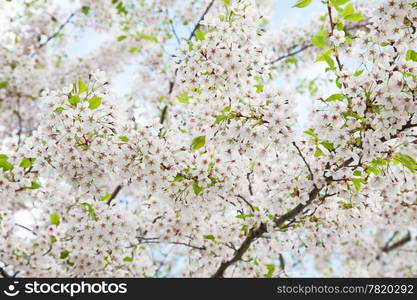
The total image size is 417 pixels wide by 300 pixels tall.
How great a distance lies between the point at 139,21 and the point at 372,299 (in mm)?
8417

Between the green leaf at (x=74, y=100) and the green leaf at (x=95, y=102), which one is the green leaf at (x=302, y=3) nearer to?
the green leaf at (x=95, y=102)

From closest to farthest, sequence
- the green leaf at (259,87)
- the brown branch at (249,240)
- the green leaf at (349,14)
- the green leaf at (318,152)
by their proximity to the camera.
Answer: the green leaf at (349,14) < the green leaf at (318,152) < the green leaf at (259,87) < the brown branch at (249,240)

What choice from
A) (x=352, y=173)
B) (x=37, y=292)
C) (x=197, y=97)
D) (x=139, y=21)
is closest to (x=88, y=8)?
(x=139, y=21)

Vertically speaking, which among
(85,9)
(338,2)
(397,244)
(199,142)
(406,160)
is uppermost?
(85,9)

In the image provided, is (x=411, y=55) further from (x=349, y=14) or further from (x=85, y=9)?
(x=85, y=9)

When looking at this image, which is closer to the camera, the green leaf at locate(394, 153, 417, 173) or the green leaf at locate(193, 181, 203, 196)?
the green leaf at locate(394, 153, 417, 173)

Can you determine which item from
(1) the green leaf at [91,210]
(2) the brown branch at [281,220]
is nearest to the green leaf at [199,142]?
(2) the brown branch at [281,220]

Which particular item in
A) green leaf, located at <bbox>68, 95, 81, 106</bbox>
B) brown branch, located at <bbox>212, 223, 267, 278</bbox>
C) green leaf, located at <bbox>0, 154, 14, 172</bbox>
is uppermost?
green leaf, located at <bbox>68, 95, 81, 106</bbox>

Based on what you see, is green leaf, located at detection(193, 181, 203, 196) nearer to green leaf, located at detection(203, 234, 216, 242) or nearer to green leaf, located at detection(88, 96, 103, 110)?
green leaf, located at detection(88, 96, 103, 110)

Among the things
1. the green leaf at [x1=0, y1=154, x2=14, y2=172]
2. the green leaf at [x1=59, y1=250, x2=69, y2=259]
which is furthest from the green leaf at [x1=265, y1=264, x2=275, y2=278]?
the green leaf at [x1=0, y1=154, x2=14, y2=172]

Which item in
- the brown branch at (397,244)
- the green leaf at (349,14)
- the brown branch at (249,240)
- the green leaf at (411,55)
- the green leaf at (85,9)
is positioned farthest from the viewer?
the brown branch at (397,244)

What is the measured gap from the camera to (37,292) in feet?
17.7

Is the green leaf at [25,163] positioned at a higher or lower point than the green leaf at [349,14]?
lower

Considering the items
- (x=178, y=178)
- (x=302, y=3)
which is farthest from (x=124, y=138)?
(x=302, y=3)
